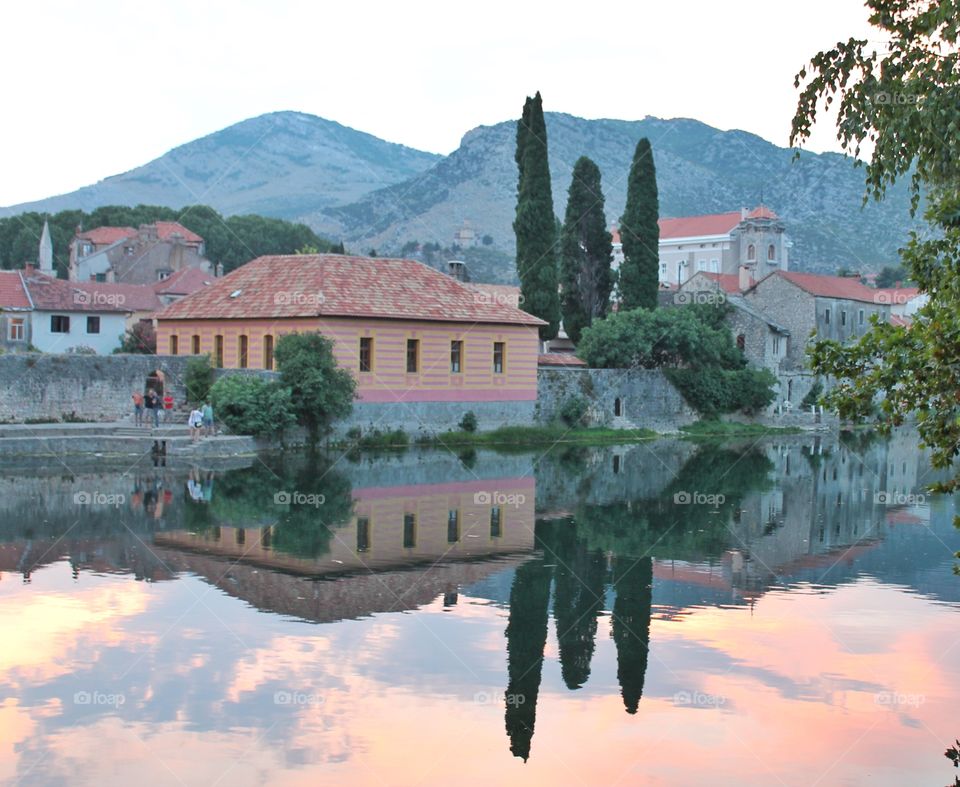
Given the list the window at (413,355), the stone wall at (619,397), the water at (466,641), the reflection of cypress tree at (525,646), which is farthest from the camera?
the stone wall at (619,397)

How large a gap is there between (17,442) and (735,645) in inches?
942

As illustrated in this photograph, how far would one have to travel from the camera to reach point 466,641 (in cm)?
1384

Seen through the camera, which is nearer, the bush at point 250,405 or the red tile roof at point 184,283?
the bush at point 250,405

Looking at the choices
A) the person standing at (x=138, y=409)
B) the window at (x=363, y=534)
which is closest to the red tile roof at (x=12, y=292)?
the person standing at (x=138, y=409)

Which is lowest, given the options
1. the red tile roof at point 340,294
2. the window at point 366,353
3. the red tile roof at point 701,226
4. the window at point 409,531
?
the window at point 409,531

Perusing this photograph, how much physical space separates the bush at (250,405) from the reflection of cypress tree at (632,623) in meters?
18.6

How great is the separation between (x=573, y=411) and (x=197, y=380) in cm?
1490

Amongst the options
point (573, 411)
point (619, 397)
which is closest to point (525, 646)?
point (573, 411)

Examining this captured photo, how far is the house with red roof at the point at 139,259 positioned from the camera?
89250mm

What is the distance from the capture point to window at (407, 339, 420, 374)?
42000 millimetres

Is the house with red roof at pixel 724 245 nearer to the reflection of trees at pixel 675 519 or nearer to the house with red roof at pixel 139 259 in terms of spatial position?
the house with red roof at pixel 139 259

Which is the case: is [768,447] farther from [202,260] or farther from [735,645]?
[202,260]

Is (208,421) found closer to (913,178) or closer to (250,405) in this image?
(250,405)

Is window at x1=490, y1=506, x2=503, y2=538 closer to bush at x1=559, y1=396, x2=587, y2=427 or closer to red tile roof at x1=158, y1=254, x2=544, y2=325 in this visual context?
red tile roof at x1=158, y1=254, x2=544, y2=325
